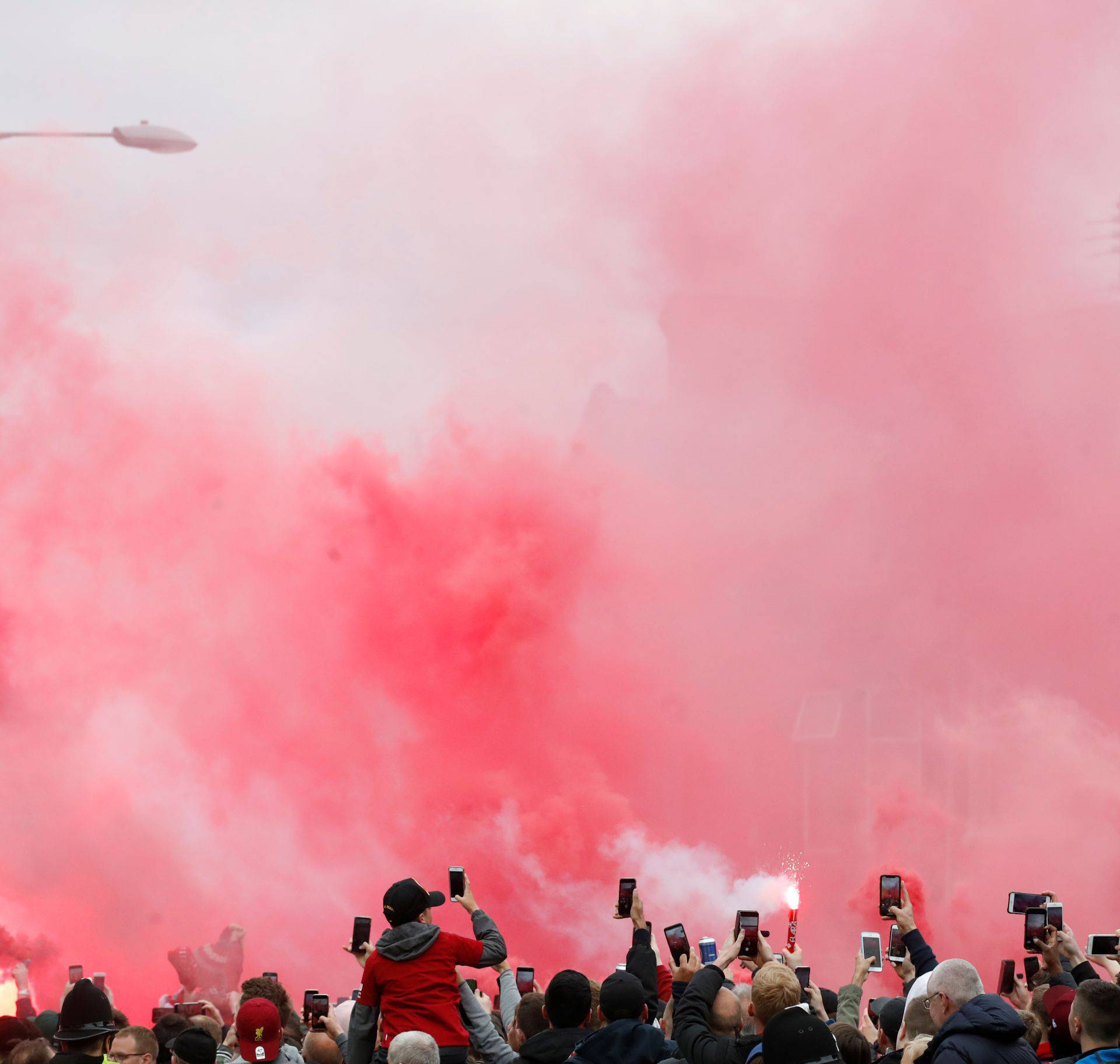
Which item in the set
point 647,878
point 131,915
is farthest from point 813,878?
point 131,915

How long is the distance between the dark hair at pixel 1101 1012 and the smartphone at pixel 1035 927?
192cm

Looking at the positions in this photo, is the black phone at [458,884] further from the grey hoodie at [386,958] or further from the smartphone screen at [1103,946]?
the smartphone screen at [1103,946]

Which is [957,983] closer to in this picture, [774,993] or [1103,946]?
[774,993]

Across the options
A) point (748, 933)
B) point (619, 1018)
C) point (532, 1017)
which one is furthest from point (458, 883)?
point (619, 1018)

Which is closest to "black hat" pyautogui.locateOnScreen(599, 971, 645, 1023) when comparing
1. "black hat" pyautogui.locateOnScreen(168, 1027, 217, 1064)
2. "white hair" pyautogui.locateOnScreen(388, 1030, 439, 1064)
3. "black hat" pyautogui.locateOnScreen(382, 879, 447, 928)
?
"white hair" pyautogui.locateOnScreen(388, 1030, 439, 1064)

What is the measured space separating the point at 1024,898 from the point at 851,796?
14.0m

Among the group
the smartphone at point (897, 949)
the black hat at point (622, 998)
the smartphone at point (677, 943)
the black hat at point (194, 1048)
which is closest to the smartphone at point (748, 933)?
the smartphone at point (677, 943)

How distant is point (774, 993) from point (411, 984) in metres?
2.12

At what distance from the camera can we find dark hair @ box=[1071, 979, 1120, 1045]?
4539 millimetres

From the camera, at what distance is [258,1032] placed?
5.30 m

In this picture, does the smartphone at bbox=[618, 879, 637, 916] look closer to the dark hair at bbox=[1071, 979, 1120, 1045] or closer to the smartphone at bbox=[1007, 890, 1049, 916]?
the smartphone at bbox=[1007, 890, 1049, 916]

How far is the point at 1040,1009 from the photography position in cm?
577

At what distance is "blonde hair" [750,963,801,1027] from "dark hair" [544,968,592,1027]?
1.12 m

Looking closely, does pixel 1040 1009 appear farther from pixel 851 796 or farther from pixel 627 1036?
pixel 851 796
